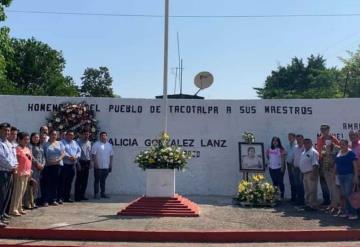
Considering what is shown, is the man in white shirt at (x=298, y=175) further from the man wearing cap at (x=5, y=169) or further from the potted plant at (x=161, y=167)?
the man wearing cap at (x=5, y=169)

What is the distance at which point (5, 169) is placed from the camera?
929 centimetres

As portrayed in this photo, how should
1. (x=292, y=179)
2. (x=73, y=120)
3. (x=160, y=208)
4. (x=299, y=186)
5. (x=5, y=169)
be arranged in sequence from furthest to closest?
1. (x=73, y=120)
2. (x=292, y=179)
3. (x=299, y=186)
4. (x=160, y=208)
5. (x=5, y=169)

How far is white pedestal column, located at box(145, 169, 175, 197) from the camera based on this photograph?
36.3 ft

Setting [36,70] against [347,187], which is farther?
[36,70]

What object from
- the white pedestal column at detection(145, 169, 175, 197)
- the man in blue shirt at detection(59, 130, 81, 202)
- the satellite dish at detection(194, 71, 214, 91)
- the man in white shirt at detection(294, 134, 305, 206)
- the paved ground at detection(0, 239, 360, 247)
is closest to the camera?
the paved ground at detection(0, 239, 360, 247)

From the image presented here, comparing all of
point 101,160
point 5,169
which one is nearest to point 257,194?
point 101,160

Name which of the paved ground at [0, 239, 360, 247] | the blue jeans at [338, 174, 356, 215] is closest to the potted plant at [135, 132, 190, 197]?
the paved ground at [0, 239, 360, 247]

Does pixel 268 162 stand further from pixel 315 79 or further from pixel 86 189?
pixel 315 79

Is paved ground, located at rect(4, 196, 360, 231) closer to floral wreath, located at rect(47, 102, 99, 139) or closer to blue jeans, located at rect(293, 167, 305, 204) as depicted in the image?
blue jeans, located at rect(293, 167, 305, 204)

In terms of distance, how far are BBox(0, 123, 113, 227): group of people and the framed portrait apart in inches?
137

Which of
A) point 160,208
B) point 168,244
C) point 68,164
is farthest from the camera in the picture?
point 68,164

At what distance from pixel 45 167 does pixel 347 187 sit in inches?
258

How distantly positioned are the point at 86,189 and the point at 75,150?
1939 millimetres

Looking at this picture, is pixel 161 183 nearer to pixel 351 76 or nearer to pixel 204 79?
pixel 204 79
